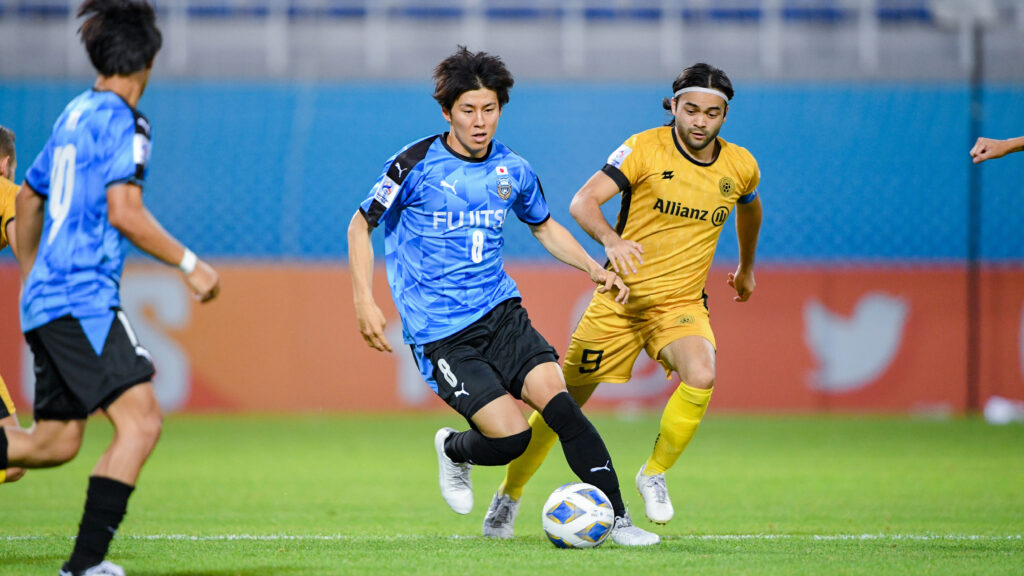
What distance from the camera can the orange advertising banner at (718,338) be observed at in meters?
13.7

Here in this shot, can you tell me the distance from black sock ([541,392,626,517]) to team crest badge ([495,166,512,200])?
3.33 ft

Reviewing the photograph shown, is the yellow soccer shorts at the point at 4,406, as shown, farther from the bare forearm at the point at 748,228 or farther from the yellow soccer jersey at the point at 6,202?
the bare forearm at the point at 748,228

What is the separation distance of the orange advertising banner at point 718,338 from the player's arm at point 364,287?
8042 millimetres

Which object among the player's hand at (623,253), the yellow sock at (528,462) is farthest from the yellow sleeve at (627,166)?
the yellow sock at (528,462)

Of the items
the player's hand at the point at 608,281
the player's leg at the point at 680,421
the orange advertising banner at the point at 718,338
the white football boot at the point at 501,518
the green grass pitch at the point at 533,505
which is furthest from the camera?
the orange advertising banner at the point at 718,338

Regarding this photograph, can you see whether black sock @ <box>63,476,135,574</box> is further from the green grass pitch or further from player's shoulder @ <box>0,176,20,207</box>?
player's shoulder @ <box>0,176,20,207</box>

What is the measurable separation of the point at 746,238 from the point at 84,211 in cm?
382

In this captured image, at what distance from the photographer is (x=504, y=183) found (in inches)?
229

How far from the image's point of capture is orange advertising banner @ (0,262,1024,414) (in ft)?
45.0

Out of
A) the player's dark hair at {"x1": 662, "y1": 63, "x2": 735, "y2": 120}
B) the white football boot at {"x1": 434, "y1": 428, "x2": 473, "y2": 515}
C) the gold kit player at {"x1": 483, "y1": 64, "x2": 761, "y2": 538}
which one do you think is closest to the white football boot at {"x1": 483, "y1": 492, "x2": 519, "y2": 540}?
the gold kit player at {"x1": 483, "y1": 64, "x2": 761, "y2": 538}

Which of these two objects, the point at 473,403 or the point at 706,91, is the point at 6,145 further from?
the point at 706,91

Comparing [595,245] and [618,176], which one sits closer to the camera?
[618,176]

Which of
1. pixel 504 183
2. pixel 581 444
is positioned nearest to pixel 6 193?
pixel 504 183

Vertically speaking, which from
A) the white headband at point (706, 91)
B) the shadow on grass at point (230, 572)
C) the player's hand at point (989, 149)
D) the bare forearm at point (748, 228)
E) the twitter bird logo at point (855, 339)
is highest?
the white headband at point (706, 91)
